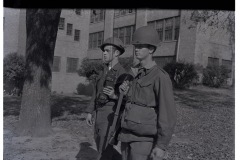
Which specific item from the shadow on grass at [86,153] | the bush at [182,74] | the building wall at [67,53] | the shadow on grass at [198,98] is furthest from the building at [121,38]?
the shadow on grass at [86,153]

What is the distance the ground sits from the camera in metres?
4.81

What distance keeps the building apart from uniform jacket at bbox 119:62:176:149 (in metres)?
3.64

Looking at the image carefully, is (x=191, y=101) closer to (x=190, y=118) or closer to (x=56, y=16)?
(x=190, y=118)

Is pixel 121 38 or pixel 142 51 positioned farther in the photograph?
pixel 121 38

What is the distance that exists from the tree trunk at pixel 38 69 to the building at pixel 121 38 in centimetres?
59

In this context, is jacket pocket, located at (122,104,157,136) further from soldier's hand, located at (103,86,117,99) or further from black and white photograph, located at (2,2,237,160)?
soldier's hand, located at (103,86,117,99)

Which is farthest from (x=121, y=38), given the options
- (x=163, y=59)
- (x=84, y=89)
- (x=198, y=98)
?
(x=163, y=59)

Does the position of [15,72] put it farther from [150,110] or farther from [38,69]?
[150,110]

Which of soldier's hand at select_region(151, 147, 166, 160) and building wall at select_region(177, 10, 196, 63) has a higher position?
building wall at select_region(177, 10, 196, 63)

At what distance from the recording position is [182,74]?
9664 mm

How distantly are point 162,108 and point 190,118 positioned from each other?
5.28 meters

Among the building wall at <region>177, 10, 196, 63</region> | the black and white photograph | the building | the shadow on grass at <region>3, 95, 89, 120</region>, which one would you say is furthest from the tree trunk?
the building wall at <region>177, 10, 196, 63</region>

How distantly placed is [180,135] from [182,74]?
3.79 metres

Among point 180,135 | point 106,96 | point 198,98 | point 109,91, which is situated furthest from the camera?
point 198,98
